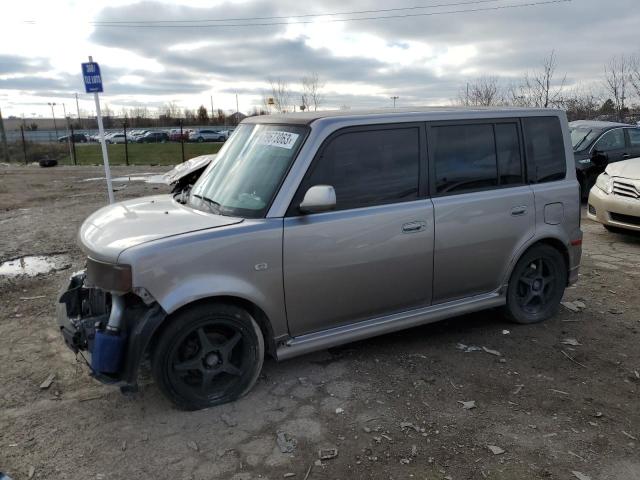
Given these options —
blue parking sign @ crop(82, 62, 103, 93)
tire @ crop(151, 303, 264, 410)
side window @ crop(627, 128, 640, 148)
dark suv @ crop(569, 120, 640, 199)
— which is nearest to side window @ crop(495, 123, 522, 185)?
tire @ crop(151, 303, 264, 410)

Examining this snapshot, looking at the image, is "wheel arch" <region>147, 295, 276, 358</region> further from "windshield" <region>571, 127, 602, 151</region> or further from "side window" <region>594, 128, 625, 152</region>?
"side window" <region>594, 128, 625, 152</region>

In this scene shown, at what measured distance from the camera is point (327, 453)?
3.05 meters

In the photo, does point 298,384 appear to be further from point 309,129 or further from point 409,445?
point 309,129

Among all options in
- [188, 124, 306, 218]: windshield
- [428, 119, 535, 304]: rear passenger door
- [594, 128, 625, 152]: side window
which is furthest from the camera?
[594, 128, 625, 152]: side window

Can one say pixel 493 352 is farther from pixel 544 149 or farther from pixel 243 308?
pixel 243 308

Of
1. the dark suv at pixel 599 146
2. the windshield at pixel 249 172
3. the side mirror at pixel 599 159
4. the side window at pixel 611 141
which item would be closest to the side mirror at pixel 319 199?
the windshield at pixel 249 172

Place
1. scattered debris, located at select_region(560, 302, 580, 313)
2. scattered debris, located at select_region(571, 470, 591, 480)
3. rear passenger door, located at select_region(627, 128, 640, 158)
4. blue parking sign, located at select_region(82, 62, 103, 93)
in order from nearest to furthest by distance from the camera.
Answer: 1. scattered debris, located at select_region(571, 470, 591, 480)
2. scattered debris, located at select_region(560, 302, 580, 313)
3. blue parking sign, located at select_region(82, 62, 103, 93)
4. rear passenger door, located at select_region(627, 128, 640, 158)

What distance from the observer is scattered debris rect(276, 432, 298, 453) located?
3.10 m

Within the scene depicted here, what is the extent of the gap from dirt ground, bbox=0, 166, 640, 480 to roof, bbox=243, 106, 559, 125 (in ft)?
6.14

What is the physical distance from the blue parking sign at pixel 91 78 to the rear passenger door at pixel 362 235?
6.85 m

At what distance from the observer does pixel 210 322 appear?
336 centimetres

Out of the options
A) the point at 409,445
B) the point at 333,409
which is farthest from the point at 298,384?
the point at 409,445

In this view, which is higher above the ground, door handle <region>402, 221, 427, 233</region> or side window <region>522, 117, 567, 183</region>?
side window <region>522, 117, 567, 183</region>

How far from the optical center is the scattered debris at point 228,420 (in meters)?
3.35
